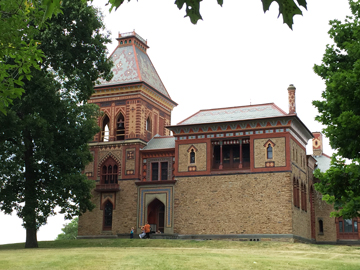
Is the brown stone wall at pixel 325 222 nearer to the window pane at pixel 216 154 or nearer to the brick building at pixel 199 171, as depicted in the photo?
the brick building at pixel 199 171

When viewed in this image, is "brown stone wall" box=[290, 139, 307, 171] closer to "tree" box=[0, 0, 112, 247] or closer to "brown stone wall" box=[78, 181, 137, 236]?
"brown stone wall" box=[78, 181, 137, 236]

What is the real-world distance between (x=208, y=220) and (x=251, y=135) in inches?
299

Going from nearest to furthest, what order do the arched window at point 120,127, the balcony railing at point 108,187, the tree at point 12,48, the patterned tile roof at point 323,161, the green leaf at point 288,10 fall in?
the green leaf at point 288,10 < the tree at point 12,48 < the balcony railing at point 108,187 < the arched window at point 120,127 < the patterned tile roof at point 323,161

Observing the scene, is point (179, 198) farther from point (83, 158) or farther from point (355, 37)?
point (355, 37)

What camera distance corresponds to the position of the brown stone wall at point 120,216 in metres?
41.2

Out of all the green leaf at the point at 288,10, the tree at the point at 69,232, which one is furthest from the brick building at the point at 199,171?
the tree at the point at 69,232

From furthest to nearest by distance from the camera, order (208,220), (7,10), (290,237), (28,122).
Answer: (208,220) < (290,237) < (28,122) < (7,10)

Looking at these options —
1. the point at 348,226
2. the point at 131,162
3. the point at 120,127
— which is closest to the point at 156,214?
the point at 131,162

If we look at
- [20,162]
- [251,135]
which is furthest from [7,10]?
[251,135]

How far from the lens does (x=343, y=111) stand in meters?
16.9

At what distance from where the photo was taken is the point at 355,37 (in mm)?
18578

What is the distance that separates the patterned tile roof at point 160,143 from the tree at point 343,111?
79.8ft

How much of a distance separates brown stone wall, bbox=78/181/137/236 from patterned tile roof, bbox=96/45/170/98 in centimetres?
976

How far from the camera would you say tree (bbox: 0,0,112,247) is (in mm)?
27797
